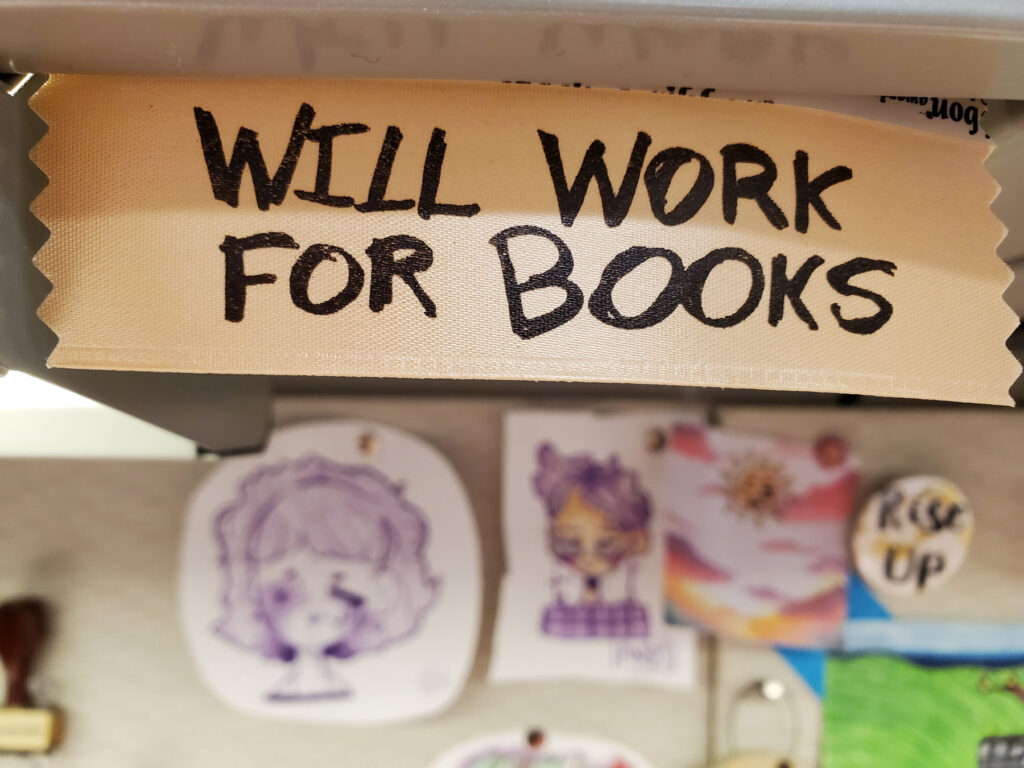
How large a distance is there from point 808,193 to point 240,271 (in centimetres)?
25

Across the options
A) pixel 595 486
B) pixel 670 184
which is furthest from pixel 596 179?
pixel 595 486

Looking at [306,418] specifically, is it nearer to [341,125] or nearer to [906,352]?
[341,125]

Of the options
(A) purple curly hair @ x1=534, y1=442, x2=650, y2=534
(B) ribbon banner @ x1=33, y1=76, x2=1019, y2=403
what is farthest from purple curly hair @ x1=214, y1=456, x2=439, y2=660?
(B) ribbon banner @ x1=33, y1=76, x2=1019, y2=403

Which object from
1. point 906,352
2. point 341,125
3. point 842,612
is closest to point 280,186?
point 341,125

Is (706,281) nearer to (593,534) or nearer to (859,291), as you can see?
(859,291)

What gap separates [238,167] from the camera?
28cm

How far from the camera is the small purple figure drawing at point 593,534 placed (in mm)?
641

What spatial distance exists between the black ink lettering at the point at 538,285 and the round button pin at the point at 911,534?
19.8 inches

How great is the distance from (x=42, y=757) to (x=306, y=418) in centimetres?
41

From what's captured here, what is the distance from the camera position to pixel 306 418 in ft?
2.10

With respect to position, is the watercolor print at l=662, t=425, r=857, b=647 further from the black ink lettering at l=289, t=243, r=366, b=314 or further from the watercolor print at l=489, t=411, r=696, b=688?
the black ink lettering at l=289, t=243, r=366, b=314

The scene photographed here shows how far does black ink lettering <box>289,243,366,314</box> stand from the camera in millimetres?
279

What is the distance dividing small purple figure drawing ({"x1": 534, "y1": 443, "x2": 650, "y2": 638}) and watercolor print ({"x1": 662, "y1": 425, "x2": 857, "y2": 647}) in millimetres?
35

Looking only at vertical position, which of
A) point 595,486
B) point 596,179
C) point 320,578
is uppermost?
point 596,179
